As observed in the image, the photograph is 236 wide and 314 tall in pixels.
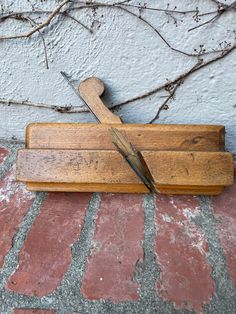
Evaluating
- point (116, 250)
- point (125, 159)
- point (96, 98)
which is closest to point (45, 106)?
point (96, 98)

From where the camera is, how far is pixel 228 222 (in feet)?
1.80

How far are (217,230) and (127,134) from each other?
215mm

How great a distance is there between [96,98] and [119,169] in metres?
0.15

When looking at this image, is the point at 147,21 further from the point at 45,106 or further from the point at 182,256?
the point at 182,256

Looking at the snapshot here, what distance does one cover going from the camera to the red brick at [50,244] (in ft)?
1.50

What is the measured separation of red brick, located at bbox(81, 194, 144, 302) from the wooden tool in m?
0.04

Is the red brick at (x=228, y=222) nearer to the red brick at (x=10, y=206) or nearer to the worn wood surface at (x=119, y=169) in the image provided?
the worn wood surface at (x=119, y=169)

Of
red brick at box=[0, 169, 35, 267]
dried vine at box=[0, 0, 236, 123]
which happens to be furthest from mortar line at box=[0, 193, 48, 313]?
dried vine at box=[0, 0, 236, 123]

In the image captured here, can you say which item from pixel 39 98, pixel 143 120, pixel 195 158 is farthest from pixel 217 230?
pixel 39 98

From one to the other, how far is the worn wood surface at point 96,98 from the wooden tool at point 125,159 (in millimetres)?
14

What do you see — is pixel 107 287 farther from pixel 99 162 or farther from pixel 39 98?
pixel 39 98

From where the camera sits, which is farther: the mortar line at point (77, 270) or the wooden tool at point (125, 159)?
the wooden tool at point (125, 159)

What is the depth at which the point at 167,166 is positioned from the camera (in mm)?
569

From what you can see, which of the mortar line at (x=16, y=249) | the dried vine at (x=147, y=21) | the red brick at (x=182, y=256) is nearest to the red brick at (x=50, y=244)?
the mortar line at (x=16, y=249)
